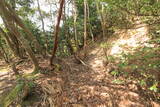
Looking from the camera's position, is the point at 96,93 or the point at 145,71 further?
the point at 145,71

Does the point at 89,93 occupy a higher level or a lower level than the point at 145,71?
lower

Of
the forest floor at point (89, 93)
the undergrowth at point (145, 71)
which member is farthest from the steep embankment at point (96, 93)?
the undergrowth at point (145, 71)

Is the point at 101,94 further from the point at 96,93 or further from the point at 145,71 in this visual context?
the point at 145,71

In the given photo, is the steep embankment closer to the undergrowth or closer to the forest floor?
the forest floor

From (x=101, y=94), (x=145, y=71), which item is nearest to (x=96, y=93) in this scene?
(x=101, y=94)

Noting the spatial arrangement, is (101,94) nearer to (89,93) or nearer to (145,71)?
(89,93)

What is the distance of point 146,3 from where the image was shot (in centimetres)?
287

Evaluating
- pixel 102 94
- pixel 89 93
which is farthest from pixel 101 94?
pixel 89 93

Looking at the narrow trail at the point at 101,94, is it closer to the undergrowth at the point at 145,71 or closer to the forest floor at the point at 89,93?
the forest floor at the point at 89,93

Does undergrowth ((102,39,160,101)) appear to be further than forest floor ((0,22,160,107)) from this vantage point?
Yes

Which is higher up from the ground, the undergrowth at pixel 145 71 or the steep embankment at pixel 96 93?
the undergrowth at pixel 145 71

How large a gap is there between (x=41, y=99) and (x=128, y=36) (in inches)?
260

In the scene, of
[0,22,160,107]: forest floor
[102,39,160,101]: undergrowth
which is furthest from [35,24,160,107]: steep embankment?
[102,39,160,101]: undergrowth

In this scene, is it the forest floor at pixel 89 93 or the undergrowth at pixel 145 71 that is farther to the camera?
the undergrowth at pixel 145 71
